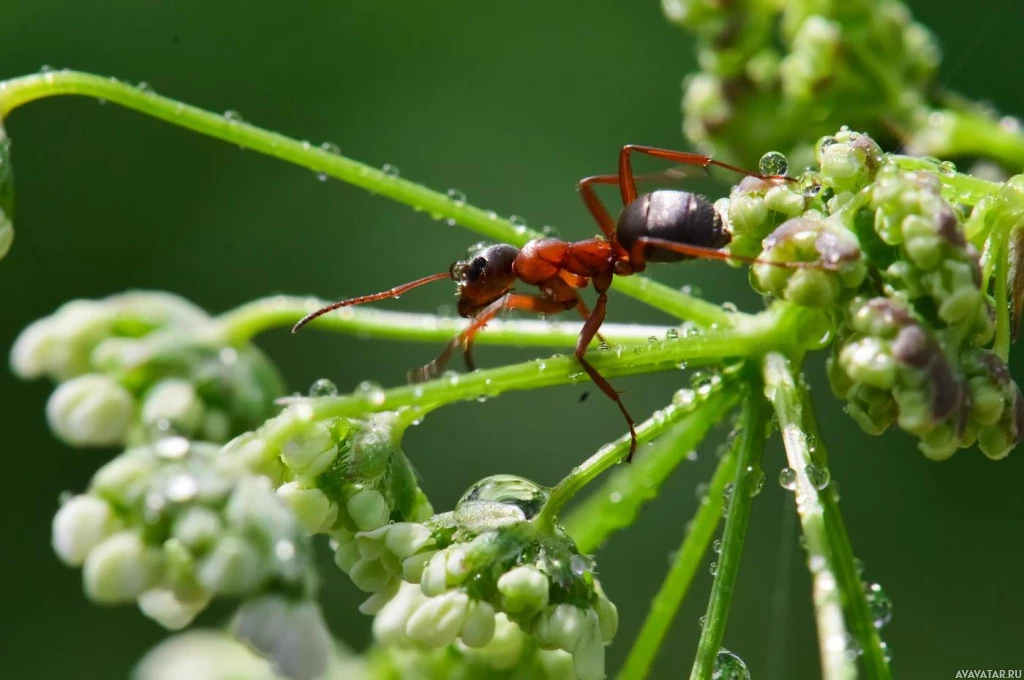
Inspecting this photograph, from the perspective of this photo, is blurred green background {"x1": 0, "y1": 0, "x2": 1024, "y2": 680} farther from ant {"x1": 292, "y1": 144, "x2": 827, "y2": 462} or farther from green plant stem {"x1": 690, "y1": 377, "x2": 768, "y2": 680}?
green plant stem {"x1": 690, "y1": 377, "x2": 768, "y2": 680}

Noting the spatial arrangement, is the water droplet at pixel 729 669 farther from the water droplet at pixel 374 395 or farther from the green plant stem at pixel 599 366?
the water droplet at pixel 374 395

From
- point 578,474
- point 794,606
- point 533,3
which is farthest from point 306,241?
point 578,474

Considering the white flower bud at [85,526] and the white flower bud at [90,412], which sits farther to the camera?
the white flower bud at [90,412]

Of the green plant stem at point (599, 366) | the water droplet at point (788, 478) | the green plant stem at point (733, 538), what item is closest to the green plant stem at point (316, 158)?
the green plant stem at point (599, 366)

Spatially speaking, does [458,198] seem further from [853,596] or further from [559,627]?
[853,596]

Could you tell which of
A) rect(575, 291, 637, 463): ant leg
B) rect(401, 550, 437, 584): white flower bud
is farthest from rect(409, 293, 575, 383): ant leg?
rect(401, 550, 437, 584): white flower bud

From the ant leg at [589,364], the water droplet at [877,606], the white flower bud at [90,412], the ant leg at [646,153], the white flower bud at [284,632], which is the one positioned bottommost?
Answer: the white flower bud at [284,632]

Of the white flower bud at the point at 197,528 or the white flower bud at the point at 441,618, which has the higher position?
the white flower bud at the point at 197,528
